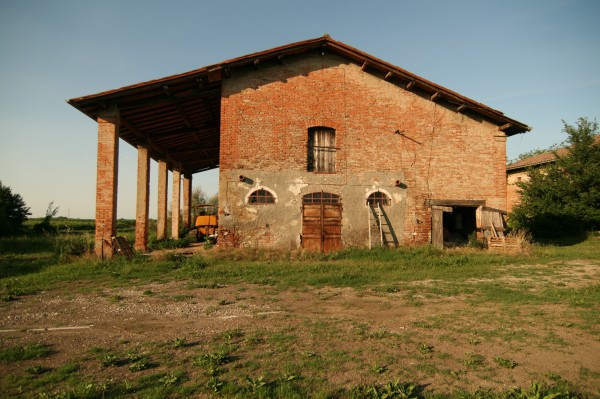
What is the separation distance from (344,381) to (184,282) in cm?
638

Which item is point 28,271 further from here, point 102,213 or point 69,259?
point 102,213

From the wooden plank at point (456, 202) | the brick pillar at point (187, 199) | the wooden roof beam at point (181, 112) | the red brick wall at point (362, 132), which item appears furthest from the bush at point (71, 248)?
the wooden plank at point (456, 202)

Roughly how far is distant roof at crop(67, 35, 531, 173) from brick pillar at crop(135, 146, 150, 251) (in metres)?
1.28

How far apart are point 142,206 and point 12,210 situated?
14.0 meters

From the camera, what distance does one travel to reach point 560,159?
2112cm

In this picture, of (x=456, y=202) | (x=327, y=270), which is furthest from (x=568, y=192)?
(x=327, y=270)

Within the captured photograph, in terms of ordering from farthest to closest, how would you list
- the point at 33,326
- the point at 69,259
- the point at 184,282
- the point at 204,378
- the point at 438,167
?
the point at 438,167
the point at 69,259
the point at 184,282
the point at 33,326
the point at 204,378

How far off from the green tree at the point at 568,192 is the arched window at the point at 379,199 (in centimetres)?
1313

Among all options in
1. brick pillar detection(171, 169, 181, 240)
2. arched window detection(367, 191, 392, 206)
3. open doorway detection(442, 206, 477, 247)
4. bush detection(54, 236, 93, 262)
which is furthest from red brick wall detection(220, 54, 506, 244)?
brick pillar detection(171, 169, 181, 240)

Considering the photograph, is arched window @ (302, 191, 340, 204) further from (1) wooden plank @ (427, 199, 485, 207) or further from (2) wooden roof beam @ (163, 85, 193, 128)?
(2) wooden roof beam @ (163, 85, 193, 128)

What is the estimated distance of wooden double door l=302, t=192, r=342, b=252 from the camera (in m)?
13.1

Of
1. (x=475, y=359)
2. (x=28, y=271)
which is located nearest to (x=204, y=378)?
(x=475, y=359)

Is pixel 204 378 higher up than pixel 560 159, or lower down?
lower down

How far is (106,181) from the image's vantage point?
11.7 meters
